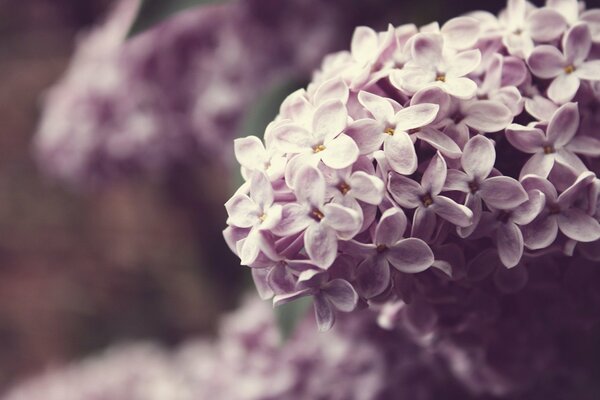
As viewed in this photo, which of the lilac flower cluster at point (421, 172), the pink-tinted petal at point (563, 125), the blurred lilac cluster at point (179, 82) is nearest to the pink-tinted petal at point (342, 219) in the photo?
the lilac flower cluster at point (421, 172)

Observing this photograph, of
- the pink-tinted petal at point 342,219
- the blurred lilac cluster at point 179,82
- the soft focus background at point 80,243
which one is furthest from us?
the soft focus background at point 80,243

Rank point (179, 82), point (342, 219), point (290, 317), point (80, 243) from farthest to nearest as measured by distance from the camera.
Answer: point (80, 243), point (179, 82), point (290, 317), point (342, 219)

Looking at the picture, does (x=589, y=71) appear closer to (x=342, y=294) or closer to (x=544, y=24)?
(x=544, y=24)

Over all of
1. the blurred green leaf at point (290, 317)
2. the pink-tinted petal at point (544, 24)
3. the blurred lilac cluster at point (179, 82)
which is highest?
the pink-tinted petal at point (544, 24)

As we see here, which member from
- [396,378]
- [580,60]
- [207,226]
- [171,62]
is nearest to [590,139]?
[580,60]

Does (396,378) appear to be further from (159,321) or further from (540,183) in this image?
(159,321)

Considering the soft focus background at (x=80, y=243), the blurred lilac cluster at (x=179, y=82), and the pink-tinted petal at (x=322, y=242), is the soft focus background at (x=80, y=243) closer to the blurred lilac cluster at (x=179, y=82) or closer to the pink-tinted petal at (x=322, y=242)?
the blurred lilac cluster at (x=179, y=82)

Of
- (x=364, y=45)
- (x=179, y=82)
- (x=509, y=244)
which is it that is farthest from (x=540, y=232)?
(x=179, y=82)
